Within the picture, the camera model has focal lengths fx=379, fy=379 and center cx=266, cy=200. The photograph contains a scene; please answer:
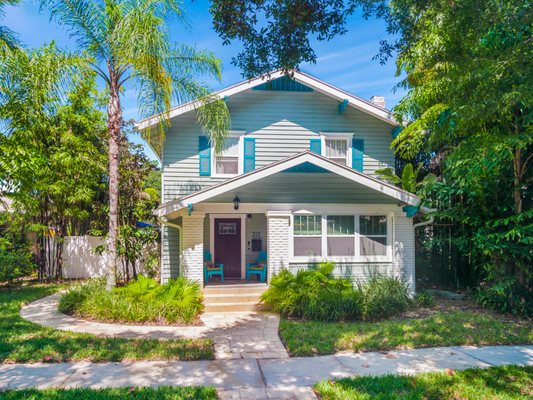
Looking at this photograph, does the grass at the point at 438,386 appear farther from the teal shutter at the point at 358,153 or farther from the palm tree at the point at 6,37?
the palm tree at the point at 6,37

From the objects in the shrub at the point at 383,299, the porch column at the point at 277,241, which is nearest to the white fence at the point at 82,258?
the porch column at the point at 277,241

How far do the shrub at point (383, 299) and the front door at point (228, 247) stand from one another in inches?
181

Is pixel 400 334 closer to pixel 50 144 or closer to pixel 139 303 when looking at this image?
pixel 139 303

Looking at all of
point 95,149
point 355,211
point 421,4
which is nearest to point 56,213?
point 95,149

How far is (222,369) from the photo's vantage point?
18.0 ft

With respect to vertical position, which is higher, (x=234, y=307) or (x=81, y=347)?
(x=81, y=347)

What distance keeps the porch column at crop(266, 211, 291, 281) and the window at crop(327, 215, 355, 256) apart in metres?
1.31

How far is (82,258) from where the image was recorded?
14695 mm

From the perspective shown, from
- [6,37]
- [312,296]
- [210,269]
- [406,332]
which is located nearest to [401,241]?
[312,296]

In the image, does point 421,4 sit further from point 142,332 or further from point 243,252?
point 243,252

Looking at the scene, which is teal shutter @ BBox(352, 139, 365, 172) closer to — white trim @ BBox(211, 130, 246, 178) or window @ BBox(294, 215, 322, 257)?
window @ BBox(294, 215, 322, 257)

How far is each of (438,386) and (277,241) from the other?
634 cm

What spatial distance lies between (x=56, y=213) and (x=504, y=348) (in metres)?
14.3

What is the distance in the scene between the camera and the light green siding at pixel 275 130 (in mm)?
11922
